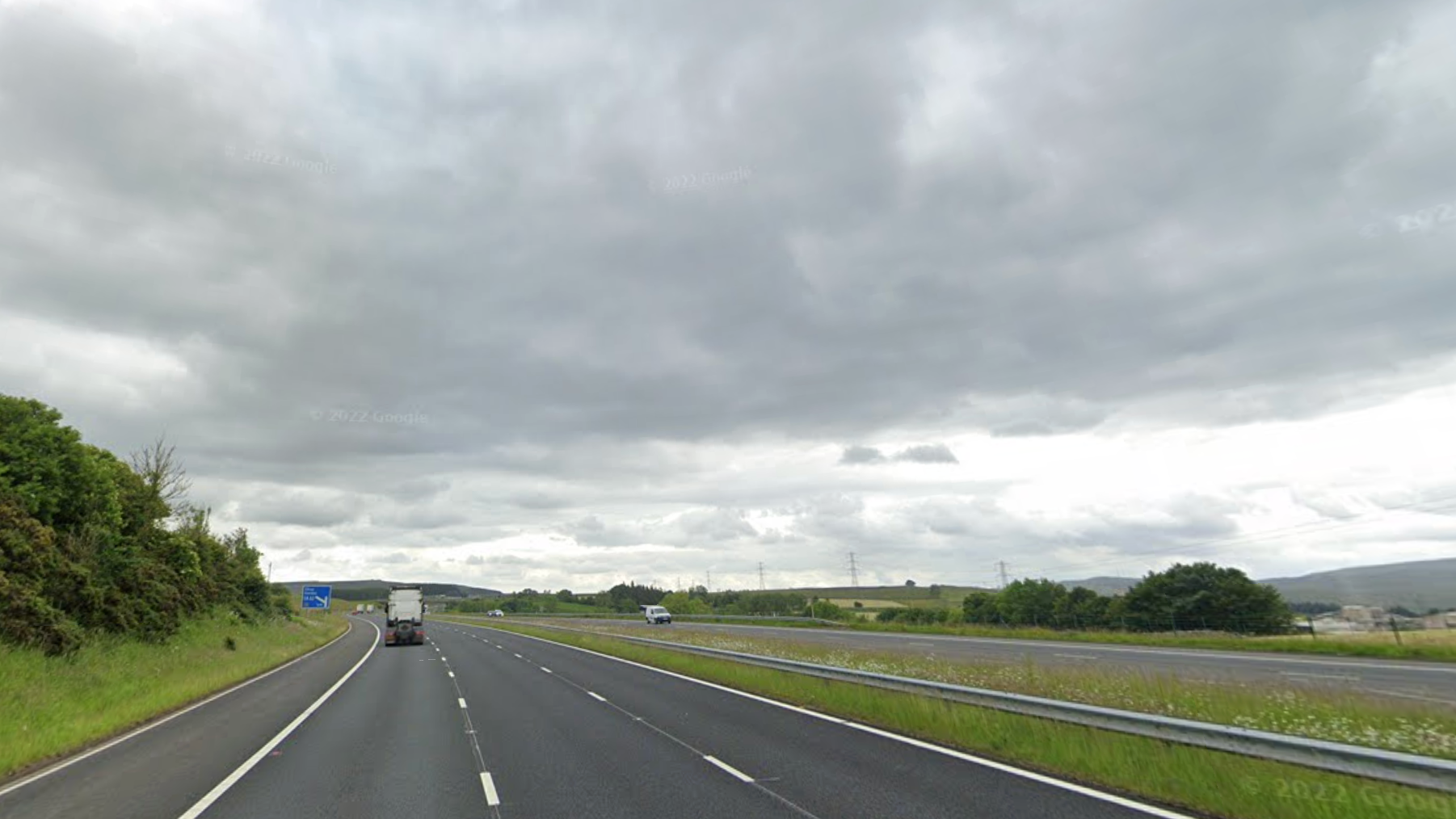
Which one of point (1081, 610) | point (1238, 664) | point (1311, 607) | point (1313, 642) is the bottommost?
point (1238, 664)

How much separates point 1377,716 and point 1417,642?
2436cm

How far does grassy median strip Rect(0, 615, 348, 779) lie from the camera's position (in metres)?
13.6

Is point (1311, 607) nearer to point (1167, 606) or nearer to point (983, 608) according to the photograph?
point (1167, 606)

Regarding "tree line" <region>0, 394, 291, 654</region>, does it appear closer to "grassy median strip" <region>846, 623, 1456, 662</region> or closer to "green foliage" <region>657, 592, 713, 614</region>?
"grassy median strip" <region>846, 623, 1456, 662</region>

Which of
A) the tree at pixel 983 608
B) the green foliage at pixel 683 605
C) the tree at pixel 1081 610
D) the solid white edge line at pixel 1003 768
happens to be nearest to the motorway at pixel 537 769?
the solid white edge line at pixel 1003 768

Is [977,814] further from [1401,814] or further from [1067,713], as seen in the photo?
[1067,713]

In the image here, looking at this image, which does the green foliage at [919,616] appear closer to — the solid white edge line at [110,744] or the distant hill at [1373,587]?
the distant hill at [1373,587]

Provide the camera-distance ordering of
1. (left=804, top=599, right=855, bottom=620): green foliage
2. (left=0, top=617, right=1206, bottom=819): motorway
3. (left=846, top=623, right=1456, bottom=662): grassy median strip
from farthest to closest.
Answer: (left=804, top=599, right=855, bottom=620): green foliage
(left=846, top=623, right=1456, bottom=662): grassy median strip
(left=0, top=617, right=1206, bottom=819): motorway

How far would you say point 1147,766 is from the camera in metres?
9.44

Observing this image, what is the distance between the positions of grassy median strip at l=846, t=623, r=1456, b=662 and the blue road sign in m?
65.8

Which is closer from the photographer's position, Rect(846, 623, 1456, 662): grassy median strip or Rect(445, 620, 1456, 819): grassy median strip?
Rect(445, 620, 1456, 819): grassy median strip

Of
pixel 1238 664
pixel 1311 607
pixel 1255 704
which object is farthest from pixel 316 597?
pixel 1311 607

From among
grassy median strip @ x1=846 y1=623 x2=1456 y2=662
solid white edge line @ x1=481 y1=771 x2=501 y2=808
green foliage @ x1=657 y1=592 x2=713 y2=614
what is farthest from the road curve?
green foliage @ x1=657 y1=592 x2=713 y2=614

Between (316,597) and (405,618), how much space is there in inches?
1246
